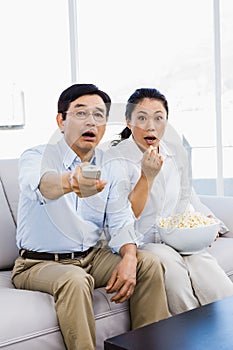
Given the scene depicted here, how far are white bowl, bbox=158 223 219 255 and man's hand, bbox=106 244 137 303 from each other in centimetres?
30

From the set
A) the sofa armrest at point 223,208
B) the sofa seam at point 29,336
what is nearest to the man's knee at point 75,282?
the sofa seam at point 29,336

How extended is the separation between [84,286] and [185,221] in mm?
600

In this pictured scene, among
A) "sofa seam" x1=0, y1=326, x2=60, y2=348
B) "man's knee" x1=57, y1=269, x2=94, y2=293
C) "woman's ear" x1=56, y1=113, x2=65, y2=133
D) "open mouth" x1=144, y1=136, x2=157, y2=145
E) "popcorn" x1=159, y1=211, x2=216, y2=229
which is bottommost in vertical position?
"sofa seam" x1=0, y1=326, x2=60, y2=348

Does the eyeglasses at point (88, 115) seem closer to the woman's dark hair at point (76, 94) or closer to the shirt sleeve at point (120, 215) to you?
the woman's dark hair at point (76, 94)

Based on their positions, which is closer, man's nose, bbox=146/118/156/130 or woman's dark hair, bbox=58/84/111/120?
man's nose, bbox=146/118/156/130

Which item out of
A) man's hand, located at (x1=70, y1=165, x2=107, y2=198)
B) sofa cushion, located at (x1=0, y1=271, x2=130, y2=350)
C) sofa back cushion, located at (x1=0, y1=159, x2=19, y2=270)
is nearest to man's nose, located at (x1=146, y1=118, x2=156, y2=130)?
man's hand, located at (x1=70, y1=165, x2=107, y2=198)

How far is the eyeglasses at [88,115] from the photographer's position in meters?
1.58

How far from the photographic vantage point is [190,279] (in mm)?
2029

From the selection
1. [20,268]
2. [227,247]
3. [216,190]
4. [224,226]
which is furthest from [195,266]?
[216,190]

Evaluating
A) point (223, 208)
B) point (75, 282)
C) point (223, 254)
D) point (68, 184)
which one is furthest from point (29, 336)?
point (223, 208)

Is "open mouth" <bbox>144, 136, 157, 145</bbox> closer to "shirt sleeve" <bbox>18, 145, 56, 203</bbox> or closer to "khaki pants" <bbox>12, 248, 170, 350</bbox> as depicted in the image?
"shirt sleeve" <bbox>18, 145, 56, 203</bbox>

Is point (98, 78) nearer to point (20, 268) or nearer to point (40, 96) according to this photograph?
point (40, 96)

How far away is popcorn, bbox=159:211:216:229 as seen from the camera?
201cm

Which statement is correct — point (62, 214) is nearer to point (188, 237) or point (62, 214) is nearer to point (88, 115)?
point (88, 115)
